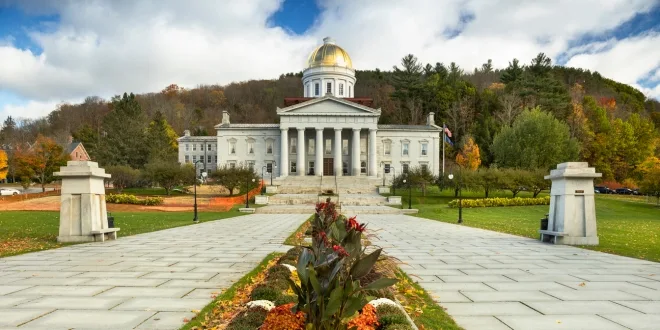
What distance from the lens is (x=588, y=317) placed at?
18.8ft

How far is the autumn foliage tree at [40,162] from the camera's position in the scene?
5244 centimetres

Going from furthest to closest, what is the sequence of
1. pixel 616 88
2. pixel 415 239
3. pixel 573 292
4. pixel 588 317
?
pixel 616 88
pixel 415 239
pixel 573 292
pixel 588 317

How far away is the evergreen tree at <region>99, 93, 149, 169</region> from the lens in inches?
2571

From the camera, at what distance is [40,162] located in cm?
5331

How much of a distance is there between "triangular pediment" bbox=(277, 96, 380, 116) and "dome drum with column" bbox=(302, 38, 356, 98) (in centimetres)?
1029

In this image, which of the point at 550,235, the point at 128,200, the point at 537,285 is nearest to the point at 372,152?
the point at 128,200

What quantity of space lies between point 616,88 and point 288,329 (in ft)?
389

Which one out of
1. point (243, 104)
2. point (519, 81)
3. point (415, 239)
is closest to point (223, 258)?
point (415, 239)

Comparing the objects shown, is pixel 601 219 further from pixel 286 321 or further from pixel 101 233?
pixel 286 321

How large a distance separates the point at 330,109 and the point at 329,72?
12.9 m

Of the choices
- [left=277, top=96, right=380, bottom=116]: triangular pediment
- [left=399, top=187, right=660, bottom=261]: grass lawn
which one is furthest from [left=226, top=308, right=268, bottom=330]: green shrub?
[left=277, top=96, right=380, bottom=116]: triangular pediment

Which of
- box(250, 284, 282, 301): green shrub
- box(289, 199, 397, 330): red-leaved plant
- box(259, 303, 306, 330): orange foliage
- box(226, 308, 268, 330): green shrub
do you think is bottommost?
box(250, 284, 282, 301): green shrub

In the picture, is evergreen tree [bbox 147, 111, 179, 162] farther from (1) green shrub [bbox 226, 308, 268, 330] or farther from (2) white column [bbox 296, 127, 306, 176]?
(1) green shrub [bbox 226, 308, 268, 330]

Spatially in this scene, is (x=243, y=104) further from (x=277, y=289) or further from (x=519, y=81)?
(x=277, y=289)
